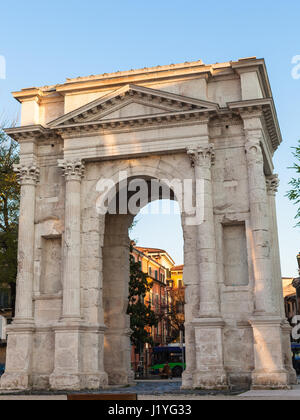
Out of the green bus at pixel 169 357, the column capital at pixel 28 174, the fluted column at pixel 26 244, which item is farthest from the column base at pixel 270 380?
the green bus at pixel 169 357

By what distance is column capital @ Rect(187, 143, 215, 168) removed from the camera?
21.7 m

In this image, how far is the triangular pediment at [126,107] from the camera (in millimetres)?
22312

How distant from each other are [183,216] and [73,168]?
15.9 feet

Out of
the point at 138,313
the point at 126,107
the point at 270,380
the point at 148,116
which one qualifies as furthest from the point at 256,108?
the point at 138,313

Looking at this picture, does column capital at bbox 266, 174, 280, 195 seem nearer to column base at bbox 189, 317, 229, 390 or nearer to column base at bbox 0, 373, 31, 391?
column base at bbox 189, 317, 229, 390

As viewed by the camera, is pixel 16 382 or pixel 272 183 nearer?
pixel 16 382

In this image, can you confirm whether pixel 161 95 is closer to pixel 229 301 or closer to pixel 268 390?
pixel 229 301

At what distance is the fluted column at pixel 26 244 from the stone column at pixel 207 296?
664 centimetres

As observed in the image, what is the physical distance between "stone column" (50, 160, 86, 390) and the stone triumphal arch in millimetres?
42

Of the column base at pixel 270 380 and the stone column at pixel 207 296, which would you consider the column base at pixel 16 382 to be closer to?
the stone column at pixel 207 296

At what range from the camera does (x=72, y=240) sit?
22406 mm

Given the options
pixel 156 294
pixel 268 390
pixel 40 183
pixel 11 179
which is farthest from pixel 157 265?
pixel 268 390

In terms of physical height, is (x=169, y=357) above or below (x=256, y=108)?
below

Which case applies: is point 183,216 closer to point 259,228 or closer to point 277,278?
point 259,228
